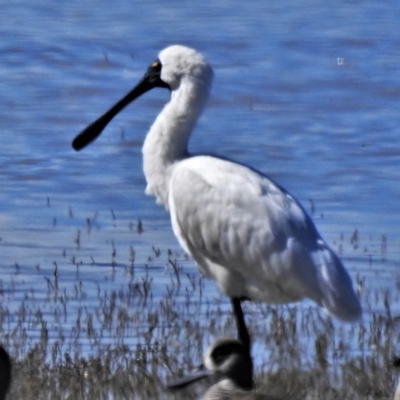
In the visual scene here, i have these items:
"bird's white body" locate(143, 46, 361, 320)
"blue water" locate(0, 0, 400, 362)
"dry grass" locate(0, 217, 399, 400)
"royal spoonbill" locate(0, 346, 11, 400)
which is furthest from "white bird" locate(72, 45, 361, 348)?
"royal spoonbill" locate(0, 346, 11, 400)

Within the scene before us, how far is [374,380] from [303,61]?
18.4m

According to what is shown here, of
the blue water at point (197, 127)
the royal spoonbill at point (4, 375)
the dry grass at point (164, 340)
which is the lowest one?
the blue water at point (197, 127)

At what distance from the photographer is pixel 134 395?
8734 millimetres

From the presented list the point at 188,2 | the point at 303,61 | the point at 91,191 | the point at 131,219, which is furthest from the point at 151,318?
the point at 188,2

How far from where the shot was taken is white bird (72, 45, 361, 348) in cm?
937

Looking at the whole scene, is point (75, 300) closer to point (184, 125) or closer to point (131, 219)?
point (184, 125)

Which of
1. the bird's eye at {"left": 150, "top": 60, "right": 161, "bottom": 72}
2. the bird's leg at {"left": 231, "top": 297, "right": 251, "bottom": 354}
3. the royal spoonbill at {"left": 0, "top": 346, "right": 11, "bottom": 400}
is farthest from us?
the bird's eye at {"left": 150, "top": 60, "right": 161, "bottom": 72}

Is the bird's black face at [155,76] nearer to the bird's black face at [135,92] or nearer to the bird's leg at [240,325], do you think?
the bird's black face at [135,92]

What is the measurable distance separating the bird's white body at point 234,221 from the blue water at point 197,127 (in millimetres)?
1108

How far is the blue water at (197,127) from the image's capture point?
13.3m

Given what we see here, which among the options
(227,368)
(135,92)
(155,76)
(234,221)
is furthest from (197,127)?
(227,368)

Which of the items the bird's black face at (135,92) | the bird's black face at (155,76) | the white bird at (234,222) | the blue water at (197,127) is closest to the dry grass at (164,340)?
the blue water at (197,127)

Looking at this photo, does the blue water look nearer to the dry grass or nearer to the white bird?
the dry grass

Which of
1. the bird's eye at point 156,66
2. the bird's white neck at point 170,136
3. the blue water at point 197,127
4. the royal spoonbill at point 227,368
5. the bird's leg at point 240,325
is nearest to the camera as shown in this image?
the royal spoonbill at point 227,368
